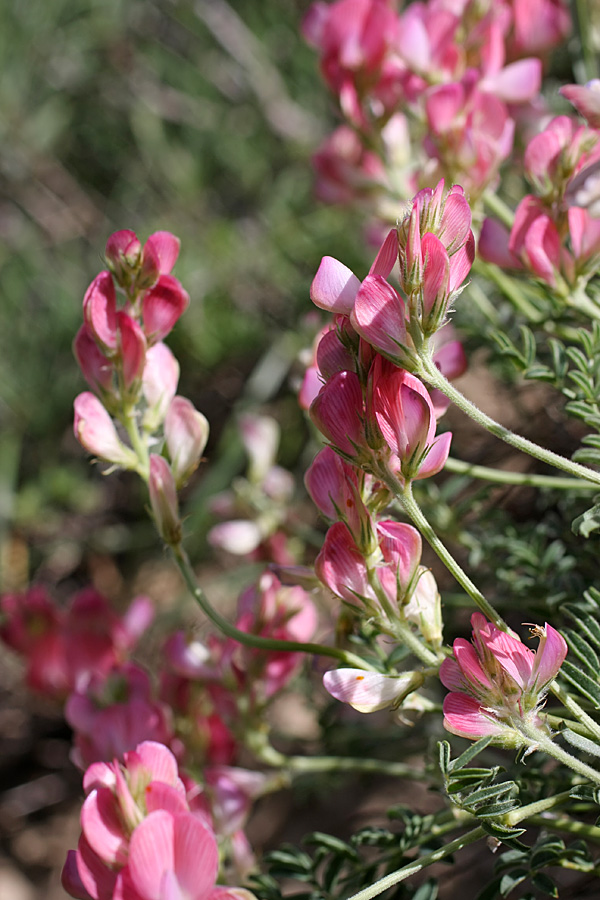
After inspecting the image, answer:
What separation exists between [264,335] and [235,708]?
0.86m

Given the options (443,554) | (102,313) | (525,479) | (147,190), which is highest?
(102,313)

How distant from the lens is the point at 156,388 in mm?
490

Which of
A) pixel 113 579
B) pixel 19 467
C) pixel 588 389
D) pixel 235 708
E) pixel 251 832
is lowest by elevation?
pixel 251 832

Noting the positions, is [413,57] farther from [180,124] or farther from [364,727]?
[180,124]

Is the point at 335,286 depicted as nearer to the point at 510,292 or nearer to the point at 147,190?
the point at 510,292

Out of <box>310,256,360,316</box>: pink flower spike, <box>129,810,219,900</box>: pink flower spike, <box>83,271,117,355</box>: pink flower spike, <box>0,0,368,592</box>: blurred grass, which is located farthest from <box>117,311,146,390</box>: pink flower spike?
<box>0,0,368,592</box>: blurred grass

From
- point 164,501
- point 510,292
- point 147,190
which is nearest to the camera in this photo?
point 164,501

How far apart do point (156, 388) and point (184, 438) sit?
4 centimetres

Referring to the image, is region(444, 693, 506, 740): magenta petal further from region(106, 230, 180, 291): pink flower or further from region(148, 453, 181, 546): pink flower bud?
region(106, 230, 180, 291): pink flower

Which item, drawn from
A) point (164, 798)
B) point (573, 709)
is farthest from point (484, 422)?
point (164, 798)

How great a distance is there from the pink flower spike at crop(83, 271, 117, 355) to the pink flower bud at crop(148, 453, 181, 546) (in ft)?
0.24

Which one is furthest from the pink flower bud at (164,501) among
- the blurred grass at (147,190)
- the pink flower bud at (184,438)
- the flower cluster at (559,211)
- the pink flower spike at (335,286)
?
the blurred grass at (147,190)

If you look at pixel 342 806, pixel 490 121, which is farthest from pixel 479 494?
pixel 342 806

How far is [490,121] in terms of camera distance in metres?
0.60
